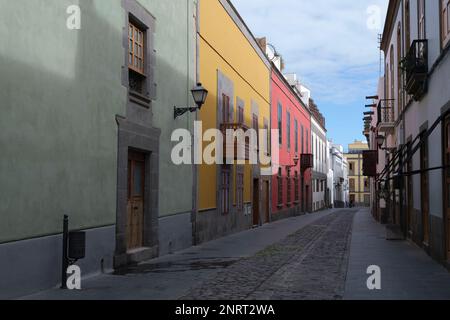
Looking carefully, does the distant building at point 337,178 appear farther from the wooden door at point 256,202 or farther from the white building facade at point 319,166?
the wooden door at point 256,202

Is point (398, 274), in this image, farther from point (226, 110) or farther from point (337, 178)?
point (337, 178)

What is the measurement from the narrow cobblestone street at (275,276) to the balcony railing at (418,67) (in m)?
3.78

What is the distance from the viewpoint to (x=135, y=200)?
11.0 metres

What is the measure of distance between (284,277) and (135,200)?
3695mm

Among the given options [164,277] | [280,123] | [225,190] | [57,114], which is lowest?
[164,277]

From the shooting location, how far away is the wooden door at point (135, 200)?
426 inches

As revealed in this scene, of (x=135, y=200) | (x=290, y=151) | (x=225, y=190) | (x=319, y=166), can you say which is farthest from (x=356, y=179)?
(x=135, y=200)

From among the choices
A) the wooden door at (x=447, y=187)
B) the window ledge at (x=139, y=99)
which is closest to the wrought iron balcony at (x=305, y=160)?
the window ledge at (x=139, y=99)

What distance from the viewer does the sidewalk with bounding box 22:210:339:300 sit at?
24.4 feet

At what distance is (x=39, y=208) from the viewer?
24.2ft

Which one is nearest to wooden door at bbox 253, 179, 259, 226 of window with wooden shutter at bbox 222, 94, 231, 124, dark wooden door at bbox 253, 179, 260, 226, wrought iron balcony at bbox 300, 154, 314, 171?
dark wooden door at bbox 253, 179, 260, 226

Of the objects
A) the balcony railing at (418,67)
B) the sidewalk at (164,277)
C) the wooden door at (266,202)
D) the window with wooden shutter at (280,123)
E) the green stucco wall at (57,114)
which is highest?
the window with wooden shutter at (280,123)
